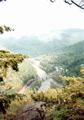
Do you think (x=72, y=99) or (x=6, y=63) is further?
(x=72, y=99)

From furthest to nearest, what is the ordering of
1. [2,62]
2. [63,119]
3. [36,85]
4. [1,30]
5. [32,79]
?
[32,79], [36,85], [63,119], [1,30], [2,62]

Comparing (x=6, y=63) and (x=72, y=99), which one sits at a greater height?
(x=6, y=63)

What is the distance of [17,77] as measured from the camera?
13300 centimetres

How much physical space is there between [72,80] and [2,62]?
5772 millimetres

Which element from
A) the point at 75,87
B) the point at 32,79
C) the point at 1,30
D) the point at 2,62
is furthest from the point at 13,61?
the point at 32,79

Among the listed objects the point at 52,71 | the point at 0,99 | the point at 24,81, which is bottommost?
the point at 52,71

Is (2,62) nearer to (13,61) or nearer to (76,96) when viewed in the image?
(13,61)

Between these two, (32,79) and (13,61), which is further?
(32,79)

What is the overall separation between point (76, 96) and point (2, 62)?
4.61 metres

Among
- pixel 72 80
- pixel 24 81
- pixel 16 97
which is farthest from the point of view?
pixel 24 81

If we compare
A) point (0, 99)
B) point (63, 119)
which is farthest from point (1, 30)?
point (63, 119)

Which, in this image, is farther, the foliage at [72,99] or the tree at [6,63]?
the tree at [6,63]

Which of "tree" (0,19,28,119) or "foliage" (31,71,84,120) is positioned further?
"tree" (0,19,28,119)

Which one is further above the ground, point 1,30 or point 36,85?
point 1,30
